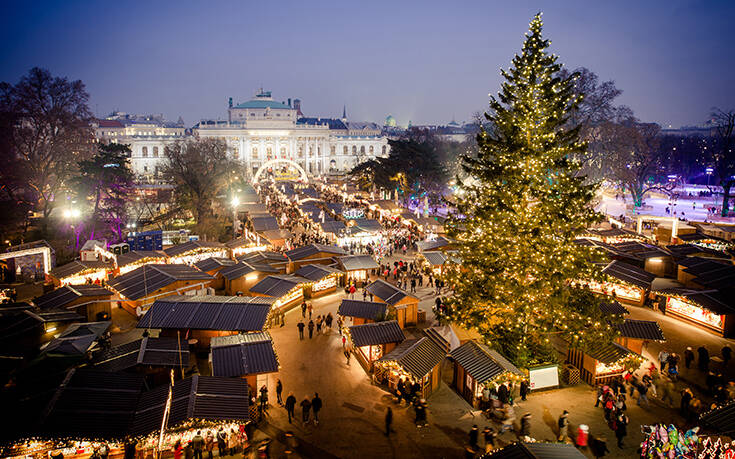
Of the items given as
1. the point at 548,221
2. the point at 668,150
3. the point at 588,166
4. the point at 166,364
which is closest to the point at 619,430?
the point at 548,221

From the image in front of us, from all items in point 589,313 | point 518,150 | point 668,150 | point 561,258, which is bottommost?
point 589,313

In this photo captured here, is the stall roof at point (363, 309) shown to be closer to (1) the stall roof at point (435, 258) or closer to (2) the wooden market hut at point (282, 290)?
(2) the wooden market hut at point (282, 290)

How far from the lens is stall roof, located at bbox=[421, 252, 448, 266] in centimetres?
2073

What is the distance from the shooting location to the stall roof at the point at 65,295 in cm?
1526

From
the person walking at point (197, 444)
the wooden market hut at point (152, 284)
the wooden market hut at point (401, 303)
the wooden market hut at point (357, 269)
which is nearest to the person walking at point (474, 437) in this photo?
the person walking at point (197, 444)

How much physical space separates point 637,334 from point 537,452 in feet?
26.2

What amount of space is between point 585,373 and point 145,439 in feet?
34.8

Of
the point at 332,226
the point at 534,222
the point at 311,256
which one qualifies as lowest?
the point at 311,256

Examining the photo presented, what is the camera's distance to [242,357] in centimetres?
1047

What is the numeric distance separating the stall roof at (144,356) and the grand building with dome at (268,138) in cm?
6794

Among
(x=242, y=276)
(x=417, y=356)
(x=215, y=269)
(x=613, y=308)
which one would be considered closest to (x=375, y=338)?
(x=417, y=356)

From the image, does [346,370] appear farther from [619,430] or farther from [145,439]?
[619,430]

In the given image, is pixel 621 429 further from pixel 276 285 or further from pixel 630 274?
pixel 276 285

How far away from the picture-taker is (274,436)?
9.28 m
